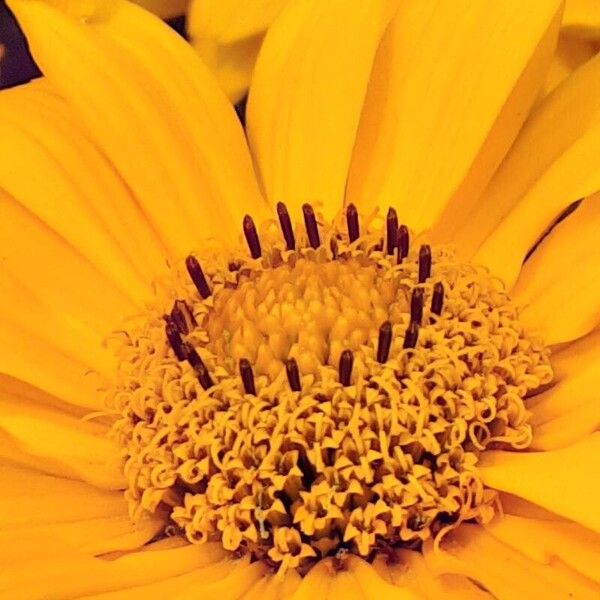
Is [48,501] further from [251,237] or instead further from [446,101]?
[446,101]

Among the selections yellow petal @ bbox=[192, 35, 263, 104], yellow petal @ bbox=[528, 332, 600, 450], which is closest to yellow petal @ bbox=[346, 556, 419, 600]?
yellow petal @ bbox=[528, 332, 600, 450]

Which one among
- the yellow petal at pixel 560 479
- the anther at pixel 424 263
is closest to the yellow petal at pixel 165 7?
the anther at pixel 424 263

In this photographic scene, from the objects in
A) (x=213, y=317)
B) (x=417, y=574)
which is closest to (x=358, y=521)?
(x=417, y=574)

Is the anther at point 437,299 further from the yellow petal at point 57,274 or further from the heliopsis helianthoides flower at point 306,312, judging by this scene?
the yellow petal at point 57,274

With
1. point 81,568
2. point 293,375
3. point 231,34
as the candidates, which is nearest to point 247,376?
point 293,375

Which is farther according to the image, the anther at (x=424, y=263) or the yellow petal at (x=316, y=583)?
the anther at (x=424, y=263)

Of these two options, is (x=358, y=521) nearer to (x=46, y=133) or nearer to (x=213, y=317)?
(x=213, y=317)

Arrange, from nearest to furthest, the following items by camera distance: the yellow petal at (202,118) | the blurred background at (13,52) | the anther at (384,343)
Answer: the anther at (384,343), the yellow petal at (202,118), the blurred background at (13,52)
